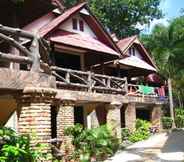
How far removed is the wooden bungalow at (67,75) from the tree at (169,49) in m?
4.49

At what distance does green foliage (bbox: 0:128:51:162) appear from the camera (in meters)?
6.86

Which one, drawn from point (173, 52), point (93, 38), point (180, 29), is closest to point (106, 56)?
point (93, 38)

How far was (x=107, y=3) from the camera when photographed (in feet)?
163

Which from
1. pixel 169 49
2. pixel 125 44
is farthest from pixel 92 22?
pixel 169 49

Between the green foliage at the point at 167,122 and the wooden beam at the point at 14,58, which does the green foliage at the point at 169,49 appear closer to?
the green foliage at the point at 167,122

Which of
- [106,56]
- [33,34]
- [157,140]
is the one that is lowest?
[157,140]

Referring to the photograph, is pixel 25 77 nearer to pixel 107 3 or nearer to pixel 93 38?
pixel 93 38

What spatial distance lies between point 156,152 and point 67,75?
15.8 ft

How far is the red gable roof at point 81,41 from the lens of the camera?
787 inches

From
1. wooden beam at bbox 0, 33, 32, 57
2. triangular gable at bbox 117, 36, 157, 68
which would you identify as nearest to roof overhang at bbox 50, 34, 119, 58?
triangular gable at bbox 117, 36, 157, 68

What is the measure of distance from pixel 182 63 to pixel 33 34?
28.8m

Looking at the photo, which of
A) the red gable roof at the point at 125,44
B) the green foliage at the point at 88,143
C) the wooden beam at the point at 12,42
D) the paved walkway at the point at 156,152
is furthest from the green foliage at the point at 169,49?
the wooden beam at the point at 12,42

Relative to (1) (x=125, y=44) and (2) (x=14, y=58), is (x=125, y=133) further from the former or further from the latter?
(2) (x=14, y=58)

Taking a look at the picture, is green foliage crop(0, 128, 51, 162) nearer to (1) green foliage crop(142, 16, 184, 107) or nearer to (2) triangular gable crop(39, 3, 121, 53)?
(2) triangular gable crop(39, 3, 121, 53)
